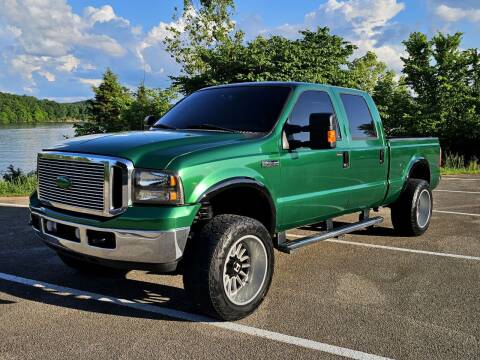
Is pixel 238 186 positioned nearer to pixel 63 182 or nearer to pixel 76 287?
pixel 63 182

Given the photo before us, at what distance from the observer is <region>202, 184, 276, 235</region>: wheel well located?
4.25 m

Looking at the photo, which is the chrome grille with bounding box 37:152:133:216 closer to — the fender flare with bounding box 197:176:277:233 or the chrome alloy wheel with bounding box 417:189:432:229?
the fender flare with bounding box 197:176:277:233

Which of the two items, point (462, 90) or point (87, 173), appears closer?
point (87, 173)

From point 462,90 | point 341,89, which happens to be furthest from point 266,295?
point 462,90

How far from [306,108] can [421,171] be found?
3.33 meters

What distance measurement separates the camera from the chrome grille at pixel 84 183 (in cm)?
364

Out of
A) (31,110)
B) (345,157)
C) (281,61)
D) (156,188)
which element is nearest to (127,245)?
→ (156,188)

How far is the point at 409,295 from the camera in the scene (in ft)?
14.9

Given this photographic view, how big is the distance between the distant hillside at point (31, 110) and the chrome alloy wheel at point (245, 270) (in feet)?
257

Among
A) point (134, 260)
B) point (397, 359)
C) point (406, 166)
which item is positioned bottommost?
point (397, 359)

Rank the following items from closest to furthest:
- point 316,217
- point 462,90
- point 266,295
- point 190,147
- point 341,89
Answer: point 190,147 < point 266,295 < point 316,217 < point 341,89 < point 462,90

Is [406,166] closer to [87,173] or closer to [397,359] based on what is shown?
[397,359]

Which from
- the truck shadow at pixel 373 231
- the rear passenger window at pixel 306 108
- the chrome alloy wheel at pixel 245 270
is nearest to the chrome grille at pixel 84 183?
the chrome alloy wheel at pixel 245 270

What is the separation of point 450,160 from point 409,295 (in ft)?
62.7
